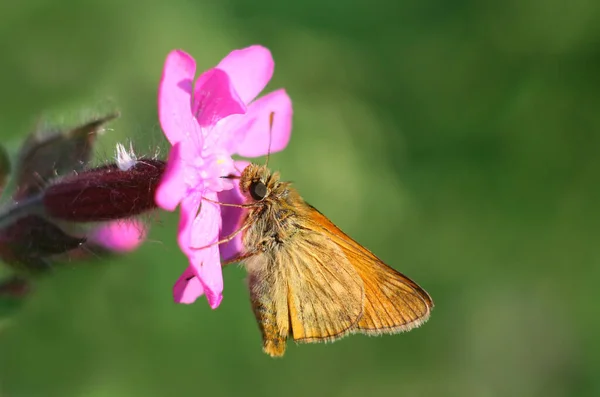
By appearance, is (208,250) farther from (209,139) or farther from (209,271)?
(209,139)

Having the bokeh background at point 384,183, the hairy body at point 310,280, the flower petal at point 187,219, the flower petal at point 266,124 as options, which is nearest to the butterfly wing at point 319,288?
the hairy body at point 310,280

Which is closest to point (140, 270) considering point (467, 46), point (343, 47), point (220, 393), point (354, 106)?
point (220, 393)

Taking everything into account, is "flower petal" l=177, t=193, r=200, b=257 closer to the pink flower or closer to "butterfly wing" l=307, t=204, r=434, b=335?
the pink flower

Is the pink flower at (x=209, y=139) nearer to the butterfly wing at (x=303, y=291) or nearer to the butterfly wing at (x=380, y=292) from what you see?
the butterfly wing at (x=303, y=291)

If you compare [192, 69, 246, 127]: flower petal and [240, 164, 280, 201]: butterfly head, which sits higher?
[192, 69, 246, 127]: flower petal

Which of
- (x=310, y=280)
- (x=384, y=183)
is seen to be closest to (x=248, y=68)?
(x=310, y=280)

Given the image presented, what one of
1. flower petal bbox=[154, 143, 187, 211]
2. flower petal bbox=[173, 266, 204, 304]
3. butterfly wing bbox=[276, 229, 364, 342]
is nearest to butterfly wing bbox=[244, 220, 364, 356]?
butterfly wing bbox=[276, 229, 364, 342]

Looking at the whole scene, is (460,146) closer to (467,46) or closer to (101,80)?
(467,46)
